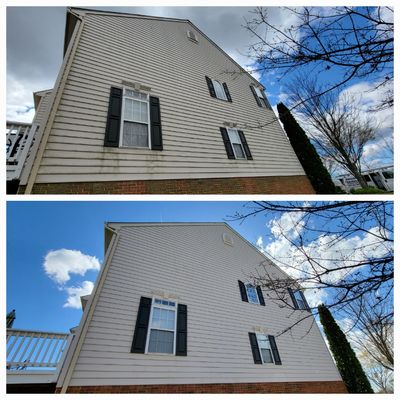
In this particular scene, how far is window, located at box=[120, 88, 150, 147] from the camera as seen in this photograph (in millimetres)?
5777

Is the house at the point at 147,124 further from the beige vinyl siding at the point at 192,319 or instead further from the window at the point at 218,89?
the beige vinyl siding at the point at 192,319

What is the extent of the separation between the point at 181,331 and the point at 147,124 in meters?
5.66

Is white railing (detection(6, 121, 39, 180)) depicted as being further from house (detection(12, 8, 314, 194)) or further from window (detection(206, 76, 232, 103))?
window (detection(206, 76, 232, 103))

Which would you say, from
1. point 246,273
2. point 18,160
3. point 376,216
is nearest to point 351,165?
point 246,273

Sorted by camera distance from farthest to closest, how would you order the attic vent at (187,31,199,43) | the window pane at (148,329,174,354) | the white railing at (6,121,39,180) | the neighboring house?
the neighboring house, the attic vent at (187,31,199,43), the window pane at (148,329,174,354), the white railing at (6,121,39,180)

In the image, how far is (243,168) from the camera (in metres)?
7.72

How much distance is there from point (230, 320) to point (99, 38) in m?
9.58

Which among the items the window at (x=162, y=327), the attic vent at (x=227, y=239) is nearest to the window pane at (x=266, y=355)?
the window at (x=162, y=327)

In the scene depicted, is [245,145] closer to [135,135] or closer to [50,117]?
[135,135]

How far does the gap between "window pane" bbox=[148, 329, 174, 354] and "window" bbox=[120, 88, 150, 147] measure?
4836 mm

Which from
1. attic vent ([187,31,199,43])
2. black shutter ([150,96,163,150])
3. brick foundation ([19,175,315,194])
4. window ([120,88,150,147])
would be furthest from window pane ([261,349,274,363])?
attic vent ([187,31,199,43])

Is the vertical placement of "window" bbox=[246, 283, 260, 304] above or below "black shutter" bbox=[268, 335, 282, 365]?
above

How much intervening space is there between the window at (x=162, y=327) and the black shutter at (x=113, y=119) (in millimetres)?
4407
